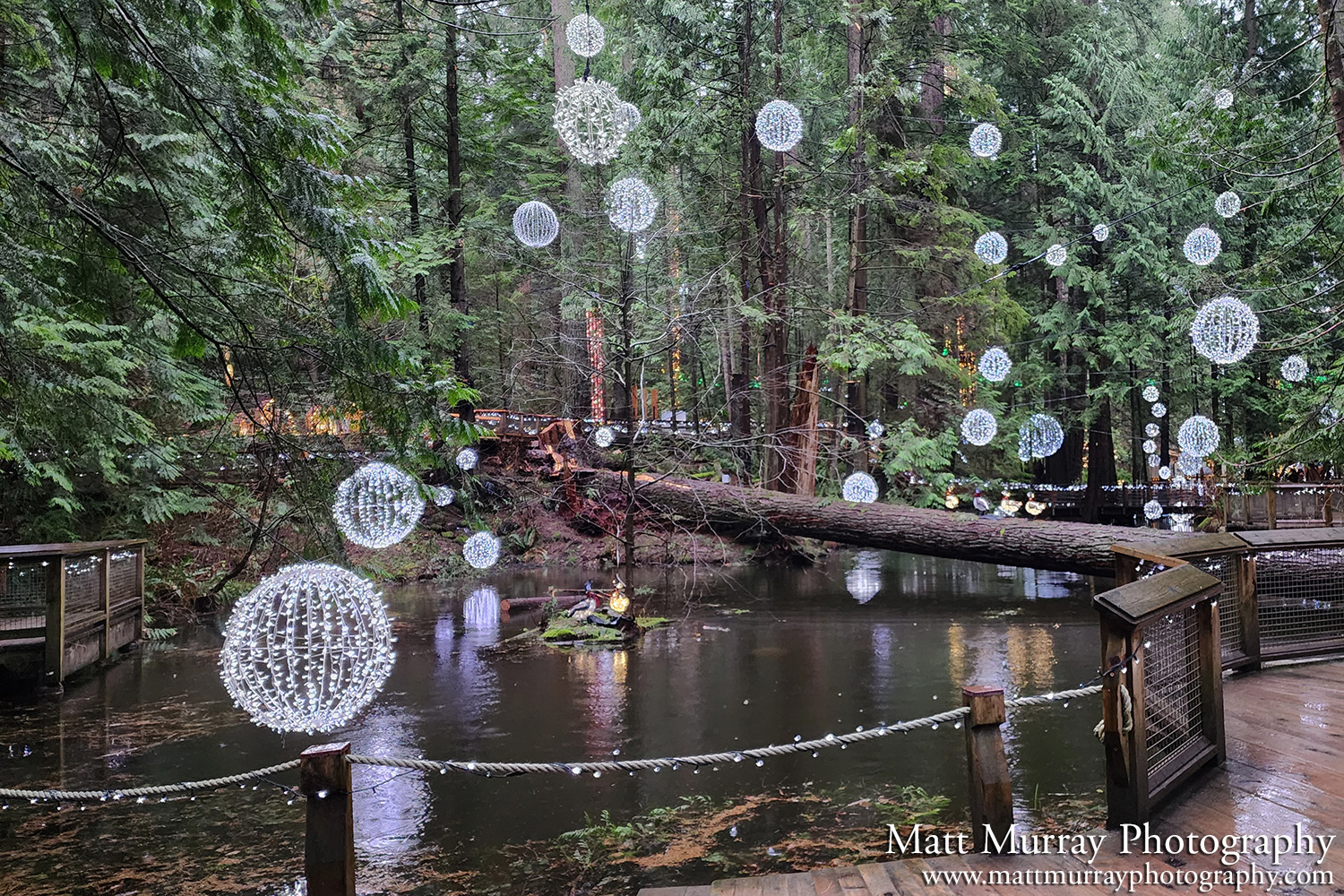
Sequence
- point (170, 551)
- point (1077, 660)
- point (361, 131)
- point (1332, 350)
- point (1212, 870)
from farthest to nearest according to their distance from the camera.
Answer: point (1332, 350) → point (361, 131) → point (170, 551) → point (1077, 660) → point (1212, 870)

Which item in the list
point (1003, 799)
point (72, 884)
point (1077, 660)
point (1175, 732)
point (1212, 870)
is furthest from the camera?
point (1077, 660)

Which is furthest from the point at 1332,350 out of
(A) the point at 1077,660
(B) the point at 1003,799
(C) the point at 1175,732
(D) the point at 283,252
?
(D) the point at 283,252

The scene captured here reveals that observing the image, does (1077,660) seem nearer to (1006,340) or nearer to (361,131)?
(1006,340)

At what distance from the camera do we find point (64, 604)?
923cm

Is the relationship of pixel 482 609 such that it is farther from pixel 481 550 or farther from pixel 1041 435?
pixel 1041 435

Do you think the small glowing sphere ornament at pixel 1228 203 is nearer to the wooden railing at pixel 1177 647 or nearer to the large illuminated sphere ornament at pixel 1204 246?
the large illuminated sphere ornament at pixel 1204 246

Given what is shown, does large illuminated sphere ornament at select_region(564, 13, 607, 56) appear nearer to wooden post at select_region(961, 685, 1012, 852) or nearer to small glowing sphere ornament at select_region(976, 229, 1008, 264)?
small glowing sphere ornament at select_region(976, 229, 1008, 264)

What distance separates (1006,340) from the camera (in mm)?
22672

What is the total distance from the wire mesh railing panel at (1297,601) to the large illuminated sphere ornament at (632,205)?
7272mm

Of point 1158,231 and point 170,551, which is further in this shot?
point 1158,231

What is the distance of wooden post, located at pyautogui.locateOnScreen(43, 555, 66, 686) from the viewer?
9.03 meters

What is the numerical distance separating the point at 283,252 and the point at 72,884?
372 centimetres

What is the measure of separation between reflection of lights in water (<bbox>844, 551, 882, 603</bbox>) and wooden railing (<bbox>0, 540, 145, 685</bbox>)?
10990 mm

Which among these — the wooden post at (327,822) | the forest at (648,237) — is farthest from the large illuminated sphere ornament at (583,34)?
the wooden post at (327,822)
